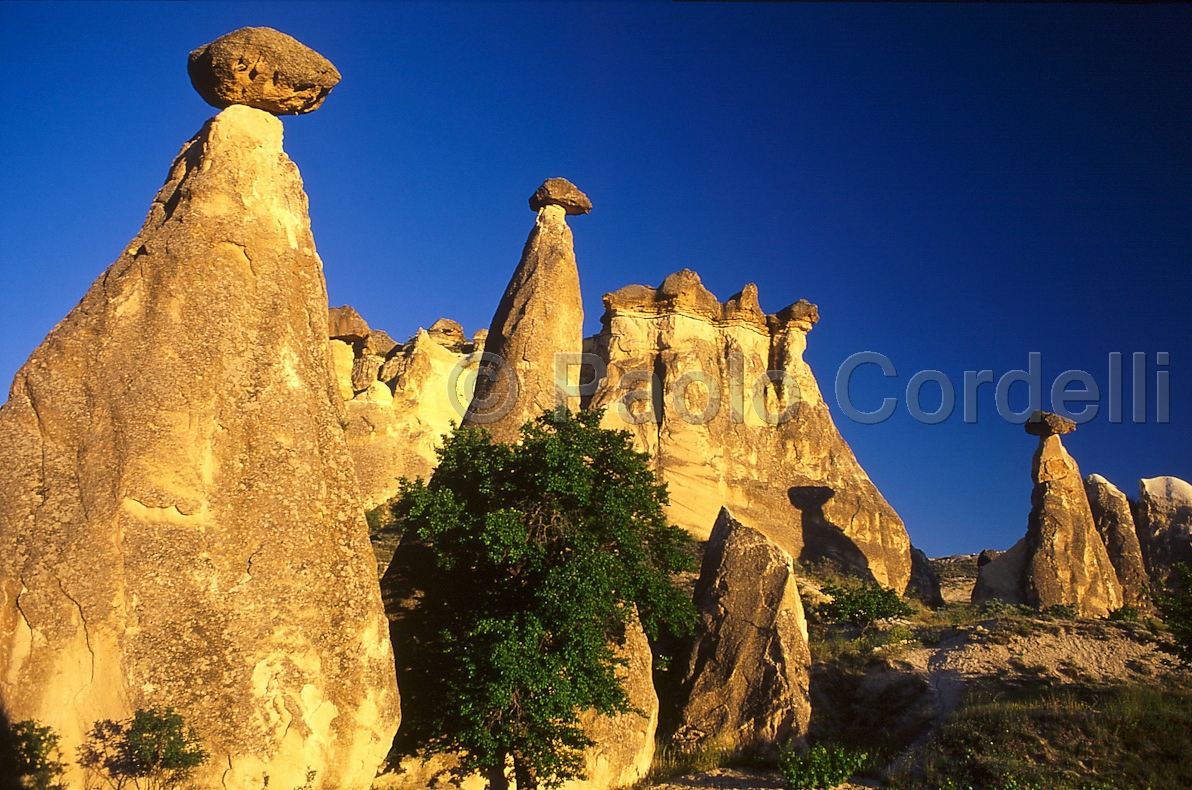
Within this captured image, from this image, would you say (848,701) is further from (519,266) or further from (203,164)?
(203,164)

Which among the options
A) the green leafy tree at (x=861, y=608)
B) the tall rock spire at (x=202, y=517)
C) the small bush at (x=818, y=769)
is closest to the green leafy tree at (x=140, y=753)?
the tall rock spire at (x=202, y=517)

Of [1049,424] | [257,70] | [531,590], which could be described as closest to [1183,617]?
[531,590]

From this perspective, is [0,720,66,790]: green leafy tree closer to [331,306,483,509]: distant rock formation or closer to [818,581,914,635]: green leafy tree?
[818,581,914,635]: green leafy tree

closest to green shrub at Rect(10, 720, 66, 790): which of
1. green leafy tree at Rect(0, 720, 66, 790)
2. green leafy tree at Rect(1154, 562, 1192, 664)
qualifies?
green leafy tree at Rect(0, 720, 66, 790)

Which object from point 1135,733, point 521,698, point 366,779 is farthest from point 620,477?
point 1135,733

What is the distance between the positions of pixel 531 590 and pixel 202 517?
4162 millimetres

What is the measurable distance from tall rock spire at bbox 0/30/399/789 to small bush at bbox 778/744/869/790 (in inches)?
196

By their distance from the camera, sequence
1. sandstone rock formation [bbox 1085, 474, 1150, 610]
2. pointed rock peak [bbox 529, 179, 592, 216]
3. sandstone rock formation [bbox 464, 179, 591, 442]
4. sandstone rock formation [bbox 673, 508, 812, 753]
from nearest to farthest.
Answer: sandstone rock formation [bbox 673, 508, 812, 753] < sandstone rock formation [bbox 464, 179, 591, 442] < pointed rock peak [bbox 529, 179, 592, 216] < sandstone rock formation [bbox 1085, 474, 1150, 610]

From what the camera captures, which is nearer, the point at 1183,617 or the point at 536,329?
the point at 1183,617

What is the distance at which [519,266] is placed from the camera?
17.8 metres

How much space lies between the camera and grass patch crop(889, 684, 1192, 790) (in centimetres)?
947

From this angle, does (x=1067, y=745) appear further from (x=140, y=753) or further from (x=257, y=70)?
(x=257, y=70)

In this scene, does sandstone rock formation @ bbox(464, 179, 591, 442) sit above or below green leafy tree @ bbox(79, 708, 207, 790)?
above

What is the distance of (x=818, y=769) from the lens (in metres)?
9.88
